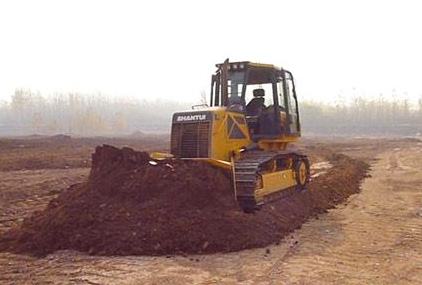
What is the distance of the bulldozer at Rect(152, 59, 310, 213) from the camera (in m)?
10.1

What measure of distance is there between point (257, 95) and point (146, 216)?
15.1 ft

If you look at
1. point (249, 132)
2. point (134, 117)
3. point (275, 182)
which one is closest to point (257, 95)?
point (249, 132)

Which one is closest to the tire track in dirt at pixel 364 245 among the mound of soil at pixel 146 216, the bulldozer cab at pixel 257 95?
the mound of soil at pixel 146 216

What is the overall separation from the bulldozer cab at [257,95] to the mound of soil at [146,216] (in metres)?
2.15

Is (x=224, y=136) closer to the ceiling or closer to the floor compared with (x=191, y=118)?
closer to the floor

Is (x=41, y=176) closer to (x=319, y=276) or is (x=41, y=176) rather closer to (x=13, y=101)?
(x=319, y=276)

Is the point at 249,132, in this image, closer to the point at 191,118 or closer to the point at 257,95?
the point at 257,95

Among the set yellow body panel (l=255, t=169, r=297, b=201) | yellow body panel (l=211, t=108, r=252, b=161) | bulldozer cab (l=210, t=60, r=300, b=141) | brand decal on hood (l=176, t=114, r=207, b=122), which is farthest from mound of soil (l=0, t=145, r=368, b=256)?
bulldozer cab (l=210, t=60, r=300, b=141)

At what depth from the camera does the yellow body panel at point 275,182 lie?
10319 millimetres

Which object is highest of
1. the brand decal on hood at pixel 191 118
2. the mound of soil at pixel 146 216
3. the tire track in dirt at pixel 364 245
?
the brand decal on hood at pixel 191 118

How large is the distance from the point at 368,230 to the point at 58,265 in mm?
5781

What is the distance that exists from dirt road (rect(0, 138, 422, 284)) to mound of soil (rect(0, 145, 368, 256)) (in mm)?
268

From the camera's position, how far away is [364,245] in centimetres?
873

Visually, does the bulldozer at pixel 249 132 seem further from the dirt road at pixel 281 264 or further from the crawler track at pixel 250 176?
the dirt road at pixel 281 264
